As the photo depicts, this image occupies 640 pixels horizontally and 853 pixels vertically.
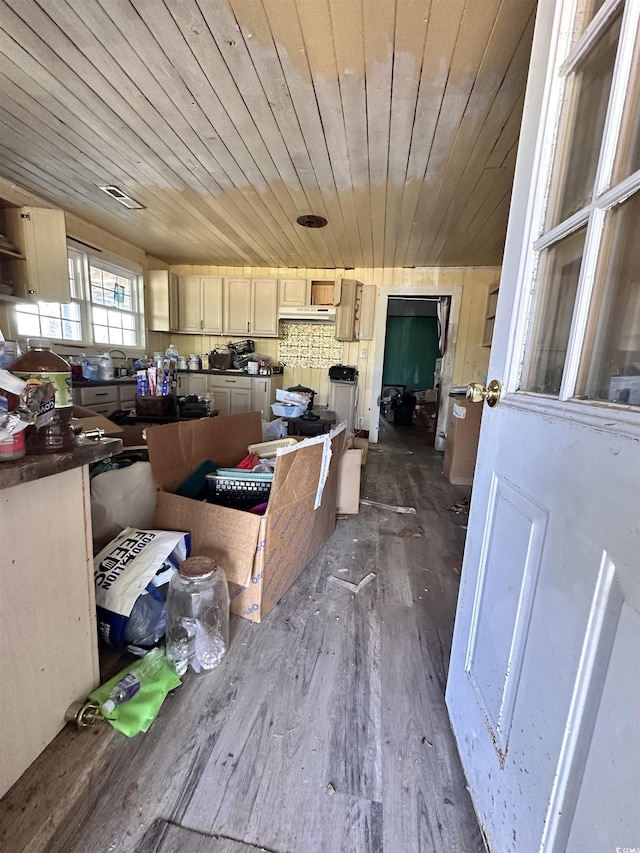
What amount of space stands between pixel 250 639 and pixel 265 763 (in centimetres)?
42

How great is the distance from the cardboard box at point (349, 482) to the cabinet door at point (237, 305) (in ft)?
10.1

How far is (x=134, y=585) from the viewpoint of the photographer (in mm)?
1118

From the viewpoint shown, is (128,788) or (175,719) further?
(175,719)

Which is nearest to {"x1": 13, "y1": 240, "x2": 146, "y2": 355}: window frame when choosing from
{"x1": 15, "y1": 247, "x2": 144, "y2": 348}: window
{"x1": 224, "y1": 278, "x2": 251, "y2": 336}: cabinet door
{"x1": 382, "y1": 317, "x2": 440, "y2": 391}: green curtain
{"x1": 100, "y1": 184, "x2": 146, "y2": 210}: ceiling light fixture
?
{"x1": 15, "y1": 247, "x2": 144, "y2": 348}: window

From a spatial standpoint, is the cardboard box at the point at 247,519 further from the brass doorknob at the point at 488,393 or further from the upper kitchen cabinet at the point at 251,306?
the upper kitchen cabinet at the point at 251,306

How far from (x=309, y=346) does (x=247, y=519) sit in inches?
153

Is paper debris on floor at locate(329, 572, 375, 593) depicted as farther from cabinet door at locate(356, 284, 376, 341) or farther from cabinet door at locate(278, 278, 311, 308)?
cabinet door at locate(278, 278, 311, 308)

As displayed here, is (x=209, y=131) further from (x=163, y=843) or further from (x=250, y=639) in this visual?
(x=163, y=843)

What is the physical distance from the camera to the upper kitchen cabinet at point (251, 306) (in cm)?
461

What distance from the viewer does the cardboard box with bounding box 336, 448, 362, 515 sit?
232 cm

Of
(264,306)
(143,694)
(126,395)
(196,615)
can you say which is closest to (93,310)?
(126,395)

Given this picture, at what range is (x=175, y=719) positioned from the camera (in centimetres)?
100

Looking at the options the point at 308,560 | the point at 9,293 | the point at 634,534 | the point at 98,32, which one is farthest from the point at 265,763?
the point at 9,293

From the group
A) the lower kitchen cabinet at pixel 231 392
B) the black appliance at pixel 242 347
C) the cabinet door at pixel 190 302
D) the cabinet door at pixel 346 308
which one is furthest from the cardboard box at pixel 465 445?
the cabinet door at pixel 190 302
